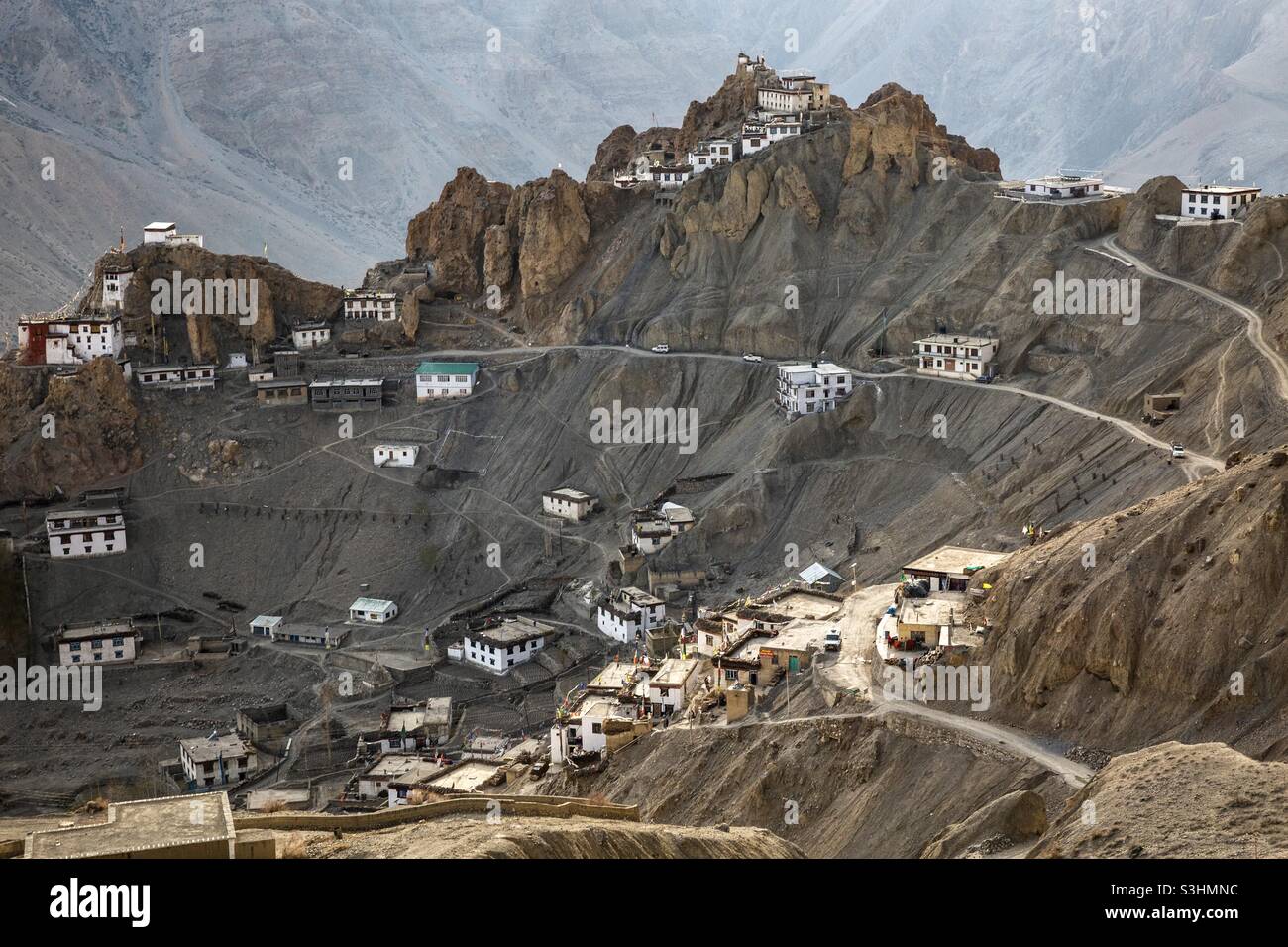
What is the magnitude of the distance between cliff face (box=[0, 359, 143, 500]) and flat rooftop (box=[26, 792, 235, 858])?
78.0 m

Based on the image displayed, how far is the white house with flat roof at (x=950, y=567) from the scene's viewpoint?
60.3m

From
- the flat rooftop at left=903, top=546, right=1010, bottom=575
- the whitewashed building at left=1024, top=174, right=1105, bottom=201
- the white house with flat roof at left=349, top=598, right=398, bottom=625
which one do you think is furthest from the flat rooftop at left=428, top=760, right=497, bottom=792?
the whitewashed building at left=1024, top=174, right=1105, bottom=201

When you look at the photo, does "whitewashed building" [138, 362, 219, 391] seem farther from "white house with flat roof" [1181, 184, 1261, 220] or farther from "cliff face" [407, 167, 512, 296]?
"white house with flat roof" [1181, 184, 1261, 220]

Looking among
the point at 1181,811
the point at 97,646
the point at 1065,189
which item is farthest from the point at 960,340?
the point at 1181,811

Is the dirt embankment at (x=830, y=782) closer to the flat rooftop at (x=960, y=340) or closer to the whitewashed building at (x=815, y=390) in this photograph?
the whitewashed building at (x=815, y=390)

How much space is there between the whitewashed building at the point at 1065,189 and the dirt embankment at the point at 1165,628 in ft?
160

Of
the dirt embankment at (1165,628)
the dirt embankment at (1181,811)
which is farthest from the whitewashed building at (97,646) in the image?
the dirt embankment at (1181,811)

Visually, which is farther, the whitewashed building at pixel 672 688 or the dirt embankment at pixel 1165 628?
the whitewashed building at pixel 672 688

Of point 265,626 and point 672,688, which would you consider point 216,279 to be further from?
point 672,688

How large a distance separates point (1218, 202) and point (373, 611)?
4823 centimetres

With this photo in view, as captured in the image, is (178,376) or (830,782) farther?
(178,376)

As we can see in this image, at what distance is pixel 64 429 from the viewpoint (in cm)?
10150

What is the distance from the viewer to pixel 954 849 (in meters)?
33.7
